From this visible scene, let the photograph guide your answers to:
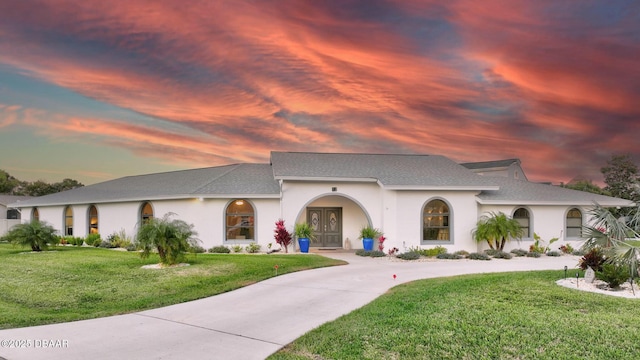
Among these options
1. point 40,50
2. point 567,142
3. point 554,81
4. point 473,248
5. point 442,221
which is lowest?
point 473,248

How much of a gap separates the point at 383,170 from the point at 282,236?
20.8 ft

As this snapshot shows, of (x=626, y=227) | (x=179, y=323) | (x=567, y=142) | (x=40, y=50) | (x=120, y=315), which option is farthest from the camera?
(x=567, y=142)

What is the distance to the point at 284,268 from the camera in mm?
14398

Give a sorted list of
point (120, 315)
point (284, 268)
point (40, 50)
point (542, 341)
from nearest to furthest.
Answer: point (542, 341), point (120, 315), point (284, 268), point (40, 50)

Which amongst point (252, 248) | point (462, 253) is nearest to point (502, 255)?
point (462, 253)

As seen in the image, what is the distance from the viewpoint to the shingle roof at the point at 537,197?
20781 millimetres

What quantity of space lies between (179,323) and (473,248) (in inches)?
632

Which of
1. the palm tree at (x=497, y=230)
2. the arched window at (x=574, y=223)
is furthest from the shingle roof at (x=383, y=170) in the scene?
the arched window at (x=574, y=223)

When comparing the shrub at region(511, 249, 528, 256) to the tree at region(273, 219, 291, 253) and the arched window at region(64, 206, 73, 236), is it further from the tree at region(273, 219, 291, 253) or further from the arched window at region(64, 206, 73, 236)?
the arched window at region(64, 206, 73, 236)

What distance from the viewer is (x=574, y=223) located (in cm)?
2178

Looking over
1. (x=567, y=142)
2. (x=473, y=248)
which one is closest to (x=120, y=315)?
(x=473, y=248)

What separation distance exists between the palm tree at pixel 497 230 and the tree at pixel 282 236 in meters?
8.76

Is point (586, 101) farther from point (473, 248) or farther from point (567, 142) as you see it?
point (473, 248)

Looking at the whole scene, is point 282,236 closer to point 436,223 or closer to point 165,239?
point 165,239
